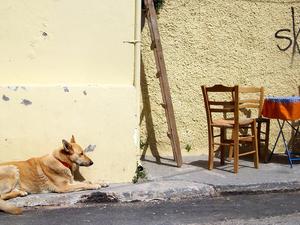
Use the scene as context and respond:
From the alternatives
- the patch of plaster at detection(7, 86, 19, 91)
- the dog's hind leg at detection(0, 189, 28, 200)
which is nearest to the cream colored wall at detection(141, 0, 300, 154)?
the patch of plaster at detection(7, 86, 19, 91)

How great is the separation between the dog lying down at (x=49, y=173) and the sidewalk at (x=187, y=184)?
4.7 inches

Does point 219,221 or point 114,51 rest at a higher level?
point 114,51

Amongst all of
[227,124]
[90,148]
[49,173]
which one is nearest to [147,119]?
[227,124]

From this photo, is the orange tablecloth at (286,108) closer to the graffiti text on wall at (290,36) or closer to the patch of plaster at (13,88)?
the graffiti text on wall at (290,36)

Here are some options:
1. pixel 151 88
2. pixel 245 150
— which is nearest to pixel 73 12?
pixel 151 88

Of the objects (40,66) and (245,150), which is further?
(245,150)

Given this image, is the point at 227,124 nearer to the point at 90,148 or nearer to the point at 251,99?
the point at 251,99

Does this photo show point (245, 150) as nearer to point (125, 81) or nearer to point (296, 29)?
point (296, 29)

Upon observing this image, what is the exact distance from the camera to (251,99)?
8.25 m

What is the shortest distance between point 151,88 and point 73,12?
2.14m

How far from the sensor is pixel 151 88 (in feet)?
25.6

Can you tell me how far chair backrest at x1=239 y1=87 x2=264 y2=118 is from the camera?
314 inches

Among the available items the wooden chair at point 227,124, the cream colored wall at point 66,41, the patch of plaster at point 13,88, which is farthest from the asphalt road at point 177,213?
the cream colored wall at point 66,41

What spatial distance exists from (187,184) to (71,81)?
200 centimetres
